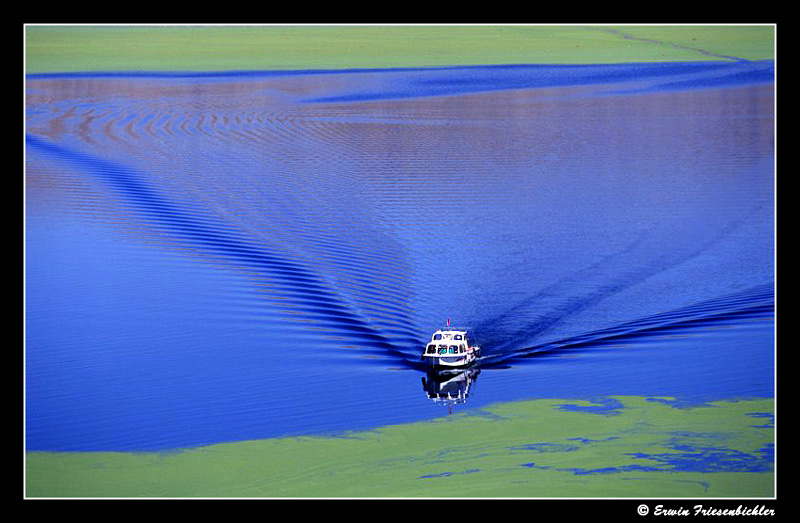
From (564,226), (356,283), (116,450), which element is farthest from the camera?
(564,226)

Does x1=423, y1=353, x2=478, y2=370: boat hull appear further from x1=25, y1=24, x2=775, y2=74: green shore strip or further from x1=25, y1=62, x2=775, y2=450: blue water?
x1=25, y1=24, x2=775, y2=74: green shore strip

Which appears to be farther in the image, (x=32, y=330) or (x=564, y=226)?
(x=564, y=226)

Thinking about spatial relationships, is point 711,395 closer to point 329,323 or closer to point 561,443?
point 561,443

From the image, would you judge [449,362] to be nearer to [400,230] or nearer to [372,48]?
[400,230]

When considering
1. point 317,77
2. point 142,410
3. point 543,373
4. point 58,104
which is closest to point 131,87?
point 58,104

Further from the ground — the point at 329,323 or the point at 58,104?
the point at 58,104

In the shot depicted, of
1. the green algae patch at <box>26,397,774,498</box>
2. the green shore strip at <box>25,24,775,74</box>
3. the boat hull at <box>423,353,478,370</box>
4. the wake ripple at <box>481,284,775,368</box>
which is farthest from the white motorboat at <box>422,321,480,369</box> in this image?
the green shore strip at <box>25,24,775,74</box>

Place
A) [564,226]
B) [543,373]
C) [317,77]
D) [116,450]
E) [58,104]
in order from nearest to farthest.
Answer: [116,450] < [543,373] < [564,226] < [58,104] < [317,77]
